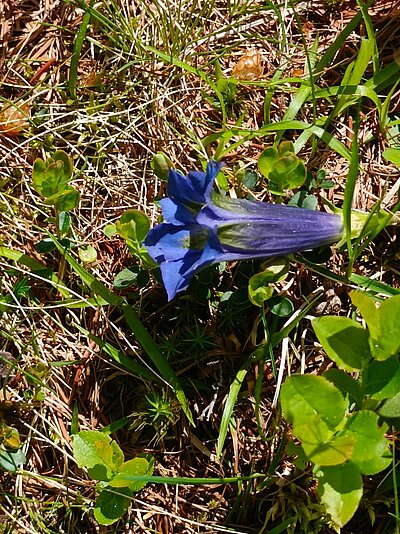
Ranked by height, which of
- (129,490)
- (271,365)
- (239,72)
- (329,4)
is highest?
(329,4)

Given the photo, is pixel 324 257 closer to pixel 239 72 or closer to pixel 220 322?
pixel 220 322

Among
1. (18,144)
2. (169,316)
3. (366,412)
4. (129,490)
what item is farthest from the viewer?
(18,144)

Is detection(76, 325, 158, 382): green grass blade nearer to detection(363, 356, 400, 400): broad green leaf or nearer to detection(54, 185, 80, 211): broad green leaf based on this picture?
detection(54, 185, 80, 211): broad green leaf

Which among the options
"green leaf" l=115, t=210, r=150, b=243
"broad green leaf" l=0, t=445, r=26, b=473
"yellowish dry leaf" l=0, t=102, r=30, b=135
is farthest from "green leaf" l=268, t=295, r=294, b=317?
"yellowish dry leaf" l=0, t=102, r=30, b=135

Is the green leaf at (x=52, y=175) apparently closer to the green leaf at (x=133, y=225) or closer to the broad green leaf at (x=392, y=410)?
the green leaf at (x=133, y=225)

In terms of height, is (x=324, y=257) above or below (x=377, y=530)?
above

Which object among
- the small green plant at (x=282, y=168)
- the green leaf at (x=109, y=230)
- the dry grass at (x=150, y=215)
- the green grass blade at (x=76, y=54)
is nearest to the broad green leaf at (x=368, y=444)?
the dry grass at (x=150, y=215)

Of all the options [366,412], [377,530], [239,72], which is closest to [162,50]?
[239,72]
